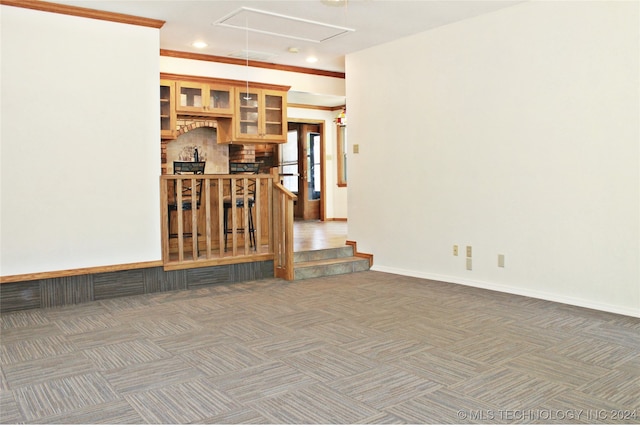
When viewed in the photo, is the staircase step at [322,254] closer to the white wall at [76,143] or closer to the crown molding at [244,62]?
the white wall at [76,143]

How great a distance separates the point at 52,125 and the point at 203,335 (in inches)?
94.7

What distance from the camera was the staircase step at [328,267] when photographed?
580 cm

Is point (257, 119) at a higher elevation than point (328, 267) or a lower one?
higher

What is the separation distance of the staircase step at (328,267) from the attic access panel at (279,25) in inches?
98.5

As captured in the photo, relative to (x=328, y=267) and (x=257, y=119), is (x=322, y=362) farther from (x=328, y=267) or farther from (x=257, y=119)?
(x=257, y=119)

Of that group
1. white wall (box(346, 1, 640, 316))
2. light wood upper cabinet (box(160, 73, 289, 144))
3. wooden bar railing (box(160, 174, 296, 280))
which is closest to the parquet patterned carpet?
white wall (box(346, 1, 640, 316))

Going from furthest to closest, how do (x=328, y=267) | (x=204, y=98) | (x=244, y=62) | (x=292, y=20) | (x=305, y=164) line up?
(x=305, y=164) < (x=244, y=62) < (x=204, y=98) < (x=328, y=267) < (x=292, y=20)

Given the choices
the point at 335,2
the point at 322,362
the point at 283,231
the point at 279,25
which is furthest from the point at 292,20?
the point at 322,362

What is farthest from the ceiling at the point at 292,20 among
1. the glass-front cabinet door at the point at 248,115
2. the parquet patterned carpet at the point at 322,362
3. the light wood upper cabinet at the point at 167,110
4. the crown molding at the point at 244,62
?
the parquet patterned carpet at the point at 322,362

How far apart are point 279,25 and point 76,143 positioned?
2.27 meters

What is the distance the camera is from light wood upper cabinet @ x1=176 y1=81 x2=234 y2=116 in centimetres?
694

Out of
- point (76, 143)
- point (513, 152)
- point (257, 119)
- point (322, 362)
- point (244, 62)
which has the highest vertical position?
point (244, 62)

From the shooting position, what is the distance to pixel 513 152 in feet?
15.9

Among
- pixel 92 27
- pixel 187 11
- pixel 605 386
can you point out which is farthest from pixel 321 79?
pixel 605 386
